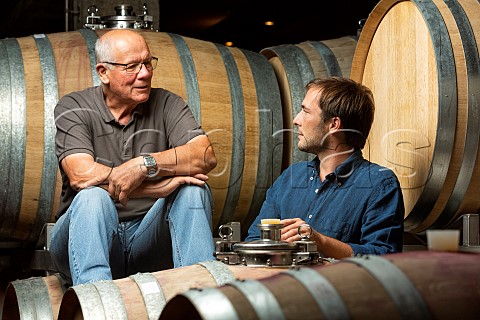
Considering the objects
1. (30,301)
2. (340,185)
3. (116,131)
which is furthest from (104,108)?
(340,185)

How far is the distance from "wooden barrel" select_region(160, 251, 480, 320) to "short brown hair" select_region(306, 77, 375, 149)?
1451mm

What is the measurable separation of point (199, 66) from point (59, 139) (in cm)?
97

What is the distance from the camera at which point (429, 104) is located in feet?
10.3

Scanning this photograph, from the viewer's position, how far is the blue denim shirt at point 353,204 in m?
2.70

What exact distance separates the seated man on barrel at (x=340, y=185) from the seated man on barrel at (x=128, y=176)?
255mm

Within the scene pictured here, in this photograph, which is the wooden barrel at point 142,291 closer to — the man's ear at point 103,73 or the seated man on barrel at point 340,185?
the seated man on barrel at point 340,185

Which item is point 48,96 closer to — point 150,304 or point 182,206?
point 182,206

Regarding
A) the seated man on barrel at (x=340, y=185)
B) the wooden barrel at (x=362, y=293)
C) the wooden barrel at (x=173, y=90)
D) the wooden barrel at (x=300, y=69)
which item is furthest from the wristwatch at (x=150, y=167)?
the wooden barrel at (x=362, y=293)

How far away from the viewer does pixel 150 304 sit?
2145 mm

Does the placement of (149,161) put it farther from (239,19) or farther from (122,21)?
(239,19)

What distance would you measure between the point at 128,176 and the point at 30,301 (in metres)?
0.53

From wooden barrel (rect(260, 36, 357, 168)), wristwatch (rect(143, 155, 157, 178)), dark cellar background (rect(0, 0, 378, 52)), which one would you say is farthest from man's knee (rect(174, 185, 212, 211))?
dark cellar background (rect(0, 0, 378, 52))

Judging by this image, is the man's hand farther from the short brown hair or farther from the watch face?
the watch face

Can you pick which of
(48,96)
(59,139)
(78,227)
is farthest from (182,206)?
(48,96)
